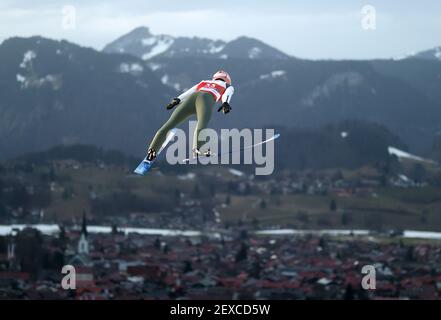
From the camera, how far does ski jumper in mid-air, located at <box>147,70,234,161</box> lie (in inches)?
949

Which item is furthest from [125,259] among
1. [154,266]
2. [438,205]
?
[438,205]

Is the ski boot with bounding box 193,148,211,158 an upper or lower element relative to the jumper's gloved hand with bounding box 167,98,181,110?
lower

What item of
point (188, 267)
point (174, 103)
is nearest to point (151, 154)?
point (174, 103)

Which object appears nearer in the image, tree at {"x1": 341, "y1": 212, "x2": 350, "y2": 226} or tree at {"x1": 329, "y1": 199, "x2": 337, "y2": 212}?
tree at {"x1": 341, "y1": 212, "x2": 350, "y2": 226}

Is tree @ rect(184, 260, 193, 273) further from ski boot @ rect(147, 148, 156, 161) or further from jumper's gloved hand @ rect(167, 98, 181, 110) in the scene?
jumper's gloved hand @ rect(167, 98, 181, 110)

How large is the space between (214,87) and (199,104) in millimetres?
579

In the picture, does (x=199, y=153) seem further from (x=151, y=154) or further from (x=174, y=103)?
(x=151, y=154)

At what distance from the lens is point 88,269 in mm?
119188

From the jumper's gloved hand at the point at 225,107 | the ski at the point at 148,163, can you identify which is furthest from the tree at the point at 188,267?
the jumper's gloved hand at the point at 225,107

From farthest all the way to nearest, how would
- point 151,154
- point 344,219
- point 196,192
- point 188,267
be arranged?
point 196,192
point 344,219
point 188,267
point 151,154

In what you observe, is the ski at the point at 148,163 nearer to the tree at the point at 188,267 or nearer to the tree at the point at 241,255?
the tree at the point at 188,267

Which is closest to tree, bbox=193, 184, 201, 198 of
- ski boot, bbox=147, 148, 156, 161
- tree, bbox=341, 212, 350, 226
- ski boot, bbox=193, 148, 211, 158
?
tree, bbox=341, 212, 350, 226

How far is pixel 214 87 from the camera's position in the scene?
81.0 feet

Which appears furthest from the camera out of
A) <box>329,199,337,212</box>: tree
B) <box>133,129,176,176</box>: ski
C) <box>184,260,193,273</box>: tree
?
<box>329,199,337,212</box>: tree
